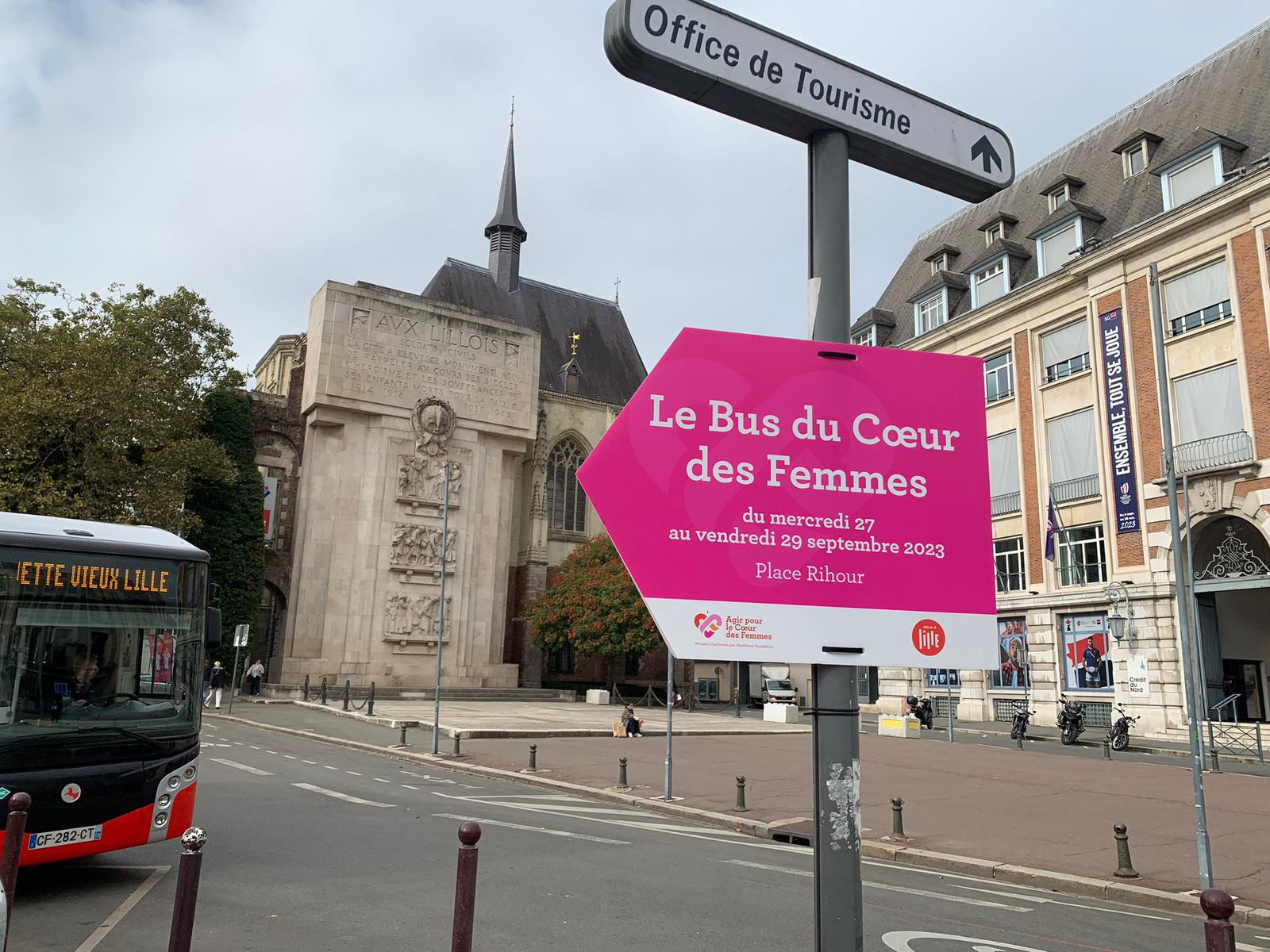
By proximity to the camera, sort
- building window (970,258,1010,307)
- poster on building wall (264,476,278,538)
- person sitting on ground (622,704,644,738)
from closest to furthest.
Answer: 1. person sitting on ground (622,704,644,738)
2. building window (970,258,1010,307)
3. poster on building wall (264,476,278,538)

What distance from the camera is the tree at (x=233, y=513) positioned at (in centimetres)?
4038

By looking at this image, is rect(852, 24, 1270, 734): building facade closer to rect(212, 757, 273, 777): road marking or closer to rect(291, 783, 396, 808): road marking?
rect(291, 783, 396, 808): road marking

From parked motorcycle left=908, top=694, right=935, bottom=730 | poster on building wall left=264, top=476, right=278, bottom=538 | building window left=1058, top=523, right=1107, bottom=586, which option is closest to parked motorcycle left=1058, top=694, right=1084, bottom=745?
parked motorcycle left=908, top=694, right=935, bottom=730

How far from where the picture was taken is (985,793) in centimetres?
1593

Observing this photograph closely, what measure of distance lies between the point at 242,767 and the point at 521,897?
11310 millimetres

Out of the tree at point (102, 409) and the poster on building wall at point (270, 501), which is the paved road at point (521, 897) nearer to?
the tree at point (102, 409)

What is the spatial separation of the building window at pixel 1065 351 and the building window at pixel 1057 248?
2.42 meters

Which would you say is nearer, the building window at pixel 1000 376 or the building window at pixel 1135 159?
the building window at pixel 1135 159

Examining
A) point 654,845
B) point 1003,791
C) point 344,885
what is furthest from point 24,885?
point 1003,791

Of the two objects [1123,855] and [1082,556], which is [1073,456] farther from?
[1123,855]

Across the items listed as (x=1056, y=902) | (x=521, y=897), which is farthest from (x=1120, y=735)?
(x=521, y=897)

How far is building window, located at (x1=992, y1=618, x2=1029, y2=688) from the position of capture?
33.5 meters

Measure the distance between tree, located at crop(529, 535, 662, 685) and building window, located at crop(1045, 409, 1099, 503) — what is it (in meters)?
16.9

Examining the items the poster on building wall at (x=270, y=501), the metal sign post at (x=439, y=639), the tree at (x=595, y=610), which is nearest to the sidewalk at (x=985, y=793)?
the metal sign post at (x=439, y=639)
